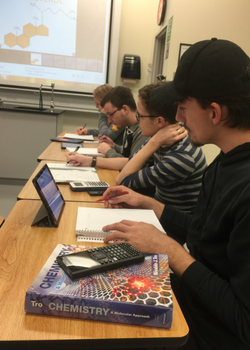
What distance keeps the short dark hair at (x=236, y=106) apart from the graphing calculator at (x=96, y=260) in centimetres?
42

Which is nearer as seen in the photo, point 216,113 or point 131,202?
point 216,113

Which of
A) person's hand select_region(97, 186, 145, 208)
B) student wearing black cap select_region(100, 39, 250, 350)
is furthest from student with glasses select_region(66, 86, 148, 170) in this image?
student wearing black cap select_region(100, 39, 250, 350)

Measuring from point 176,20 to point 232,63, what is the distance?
2767mm

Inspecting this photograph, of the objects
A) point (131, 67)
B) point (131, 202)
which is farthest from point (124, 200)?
point (131, 67)

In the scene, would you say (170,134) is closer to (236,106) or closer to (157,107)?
(157,107)

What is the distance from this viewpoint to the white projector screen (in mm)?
4074

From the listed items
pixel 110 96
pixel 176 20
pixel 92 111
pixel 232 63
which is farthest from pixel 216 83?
pixel 92 111

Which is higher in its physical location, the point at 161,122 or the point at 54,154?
the point at 161,122

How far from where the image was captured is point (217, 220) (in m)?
0.73

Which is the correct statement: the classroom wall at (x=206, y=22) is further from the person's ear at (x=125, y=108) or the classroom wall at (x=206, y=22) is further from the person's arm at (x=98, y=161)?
the person's arm at (x=98, y=161)

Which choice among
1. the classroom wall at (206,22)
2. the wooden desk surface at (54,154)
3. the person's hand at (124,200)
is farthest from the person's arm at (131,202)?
the classroom wall at (206,22)

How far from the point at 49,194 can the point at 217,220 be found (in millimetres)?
543

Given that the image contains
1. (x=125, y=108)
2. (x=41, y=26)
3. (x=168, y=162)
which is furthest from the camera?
(x=41, y=26)

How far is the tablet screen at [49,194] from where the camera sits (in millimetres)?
863
